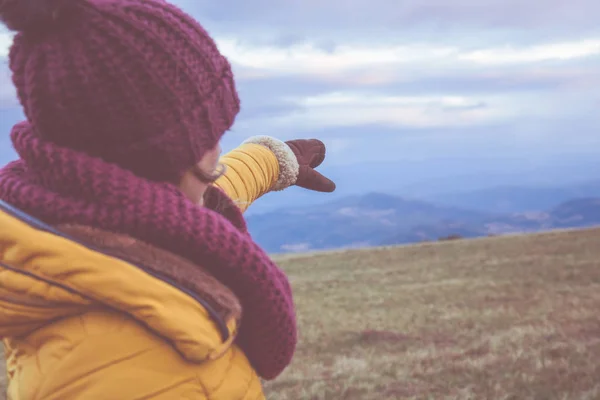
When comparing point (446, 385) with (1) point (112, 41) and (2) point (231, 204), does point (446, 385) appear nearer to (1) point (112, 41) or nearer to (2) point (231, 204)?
(2) point (231, 204)

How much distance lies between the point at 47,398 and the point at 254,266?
612mm

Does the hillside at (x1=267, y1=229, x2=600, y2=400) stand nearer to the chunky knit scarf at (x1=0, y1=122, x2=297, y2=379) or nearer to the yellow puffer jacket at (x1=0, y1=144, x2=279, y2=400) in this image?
the chunky knit scarf at (x1=0, y1=122, x2=297, y2=379)

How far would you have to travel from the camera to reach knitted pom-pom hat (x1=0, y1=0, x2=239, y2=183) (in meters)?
1.58

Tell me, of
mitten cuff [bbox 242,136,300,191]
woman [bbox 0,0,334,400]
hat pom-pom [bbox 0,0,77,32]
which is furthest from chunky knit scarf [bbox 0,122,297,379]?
mitten cuff [bbox 242,136,300,191]

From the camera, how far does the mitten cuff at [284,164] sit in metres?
2.76

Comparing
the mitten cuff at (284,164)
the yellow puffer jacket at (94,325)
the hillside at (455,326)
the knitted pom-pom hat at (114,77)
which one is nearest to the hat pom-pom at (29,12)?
the knitted pom-pom hat at (114,77)

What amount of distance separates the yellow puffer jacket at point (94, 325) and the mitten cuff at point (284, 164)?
3.91ft

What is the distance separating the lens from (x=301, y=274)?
17.5 m

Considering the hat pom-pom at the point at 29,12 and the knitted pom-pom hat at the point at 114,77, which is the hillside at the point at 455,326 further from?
the hat pom-pom at the point at 29,12

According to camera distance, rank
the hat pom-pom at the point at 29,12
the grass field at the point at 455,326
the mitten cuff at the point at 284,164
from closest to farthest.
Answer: the hat pom-pom at the point at 29,12, the mitten cuff at the point at 284,164, the grass field at the point at 455,326

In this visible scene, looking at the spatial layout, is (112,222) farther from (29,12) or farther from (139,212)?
(29,12)

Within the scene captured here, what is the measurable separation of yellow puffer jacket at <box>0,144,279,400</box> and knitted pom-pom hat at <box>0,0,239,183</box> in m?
0.28

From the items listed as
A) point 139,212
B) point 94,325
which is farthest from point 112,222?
point 94,325

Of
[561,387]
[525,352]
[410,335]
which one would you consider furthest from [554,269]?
[561,387]
